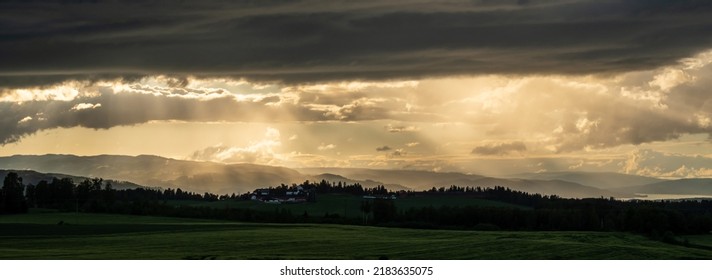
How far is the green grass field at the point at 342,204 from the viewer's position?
5641cm

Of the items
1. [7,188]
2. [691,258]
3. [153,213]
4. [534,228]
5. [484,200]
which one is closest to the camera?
[691,258]

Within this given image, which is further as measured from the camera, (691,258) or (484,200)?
(484,200)

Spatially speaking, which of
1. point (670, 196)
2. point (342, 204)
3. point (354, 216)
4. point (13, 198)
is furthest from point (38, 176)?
point (670, 196)

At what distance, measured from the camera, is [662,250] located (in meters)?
22.9

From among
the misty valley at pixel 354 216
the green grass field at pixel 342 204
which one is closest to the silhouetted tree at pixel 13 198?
the misty valley at pixel 354 216

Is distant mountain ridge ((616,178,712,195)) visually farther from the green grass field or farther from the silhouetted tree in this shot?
the silhouetted tree

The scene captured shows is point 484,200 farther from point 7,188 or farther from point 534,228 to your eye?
point 7,188

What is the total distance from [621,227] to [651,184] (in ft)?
18.6

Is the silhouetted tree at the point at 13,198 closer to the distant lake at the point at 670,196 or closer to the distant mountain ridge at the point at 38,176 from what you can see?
the distant mountain ridge at the point at 38,176

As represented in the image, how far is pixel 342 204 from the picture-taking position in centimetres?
8075

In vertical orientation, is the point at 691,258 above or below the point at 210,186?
below

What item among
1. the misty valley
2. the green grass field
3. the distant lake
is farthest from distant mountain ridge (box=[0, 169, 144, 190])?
the distant lake

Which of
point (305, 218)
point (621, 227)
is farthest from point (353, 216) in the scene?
point (621, 227)

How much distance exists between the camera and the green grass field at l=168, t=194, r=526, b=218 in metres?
56.4
